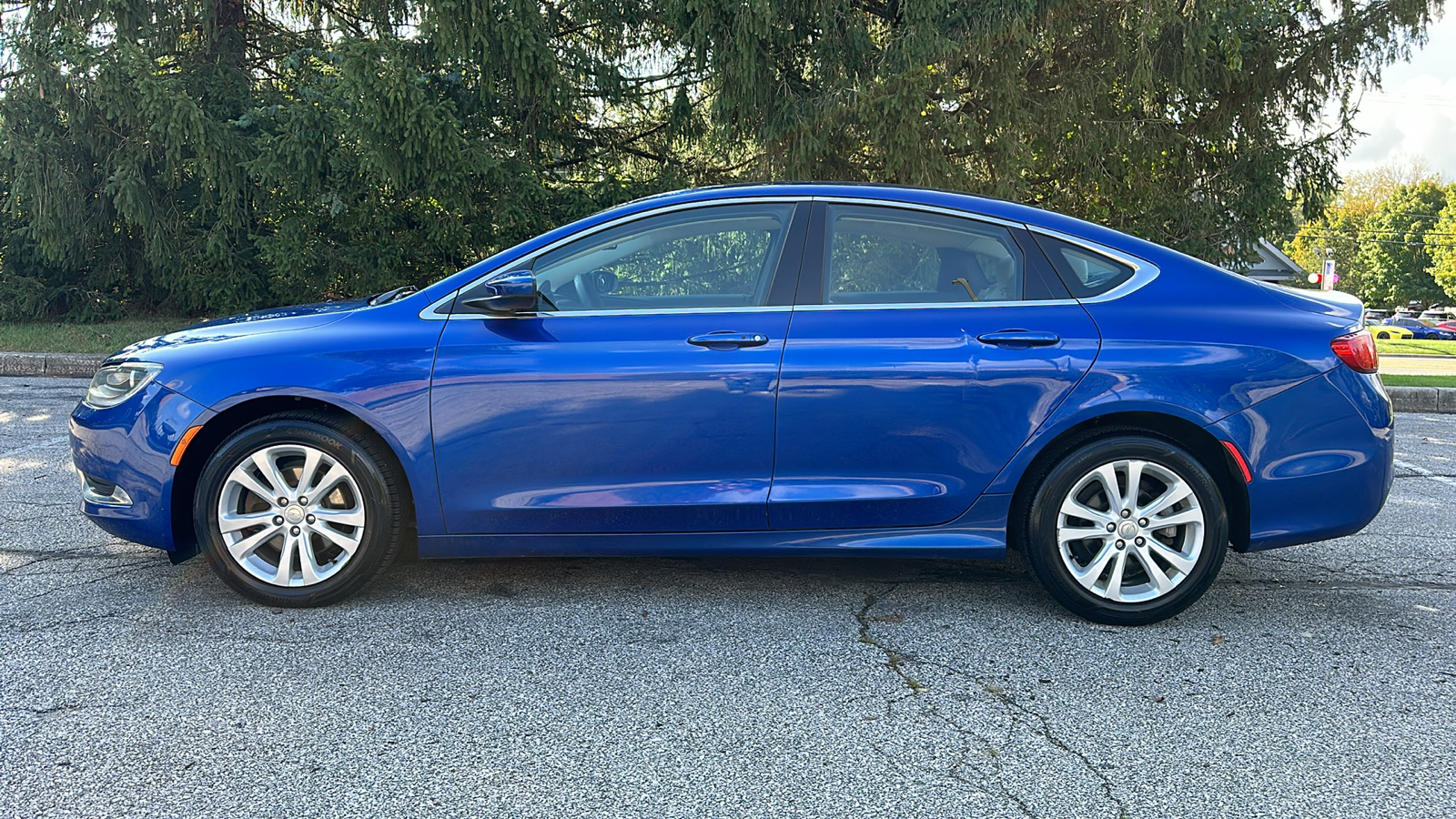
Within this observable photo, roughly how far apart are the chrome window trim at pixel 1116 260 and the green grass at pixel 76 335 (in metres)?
10.6

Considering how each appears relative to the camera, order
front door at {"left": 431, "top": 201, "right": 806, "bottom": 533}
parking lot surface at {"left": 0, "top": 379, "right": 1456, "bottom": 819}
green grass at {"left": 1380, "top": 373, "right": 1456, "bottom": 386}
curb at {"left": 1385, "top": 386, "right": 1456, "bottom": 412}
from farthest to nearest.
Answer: green grass at {"left": 1380, "top": 373, "right": 1456, "bottom": 386} < curb at {"left": 1385, "top": 386, "right": 1456, "bottom": 412} < front door at {"left": 431, "top": 201, "right": 806, "bottom": 533} < parking lot surface at {"left": 0, "top": 379, "right": 1456, "bottom": 819}

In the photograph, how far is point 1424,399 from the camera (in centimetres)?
1130

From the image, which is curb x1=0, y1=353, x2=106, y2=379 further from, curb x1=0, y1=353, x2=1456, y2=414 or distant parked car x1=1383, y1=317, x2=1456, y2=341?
distant parked car x1=1383, y1=317, x2=1456, y2=341

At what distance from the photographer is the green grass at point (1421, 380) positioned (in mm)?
12493

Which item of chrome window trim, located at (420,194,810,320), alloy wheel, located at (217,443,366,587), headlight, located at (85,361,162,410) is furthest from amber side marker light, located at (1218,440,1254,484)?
headlight, located at (85,361,162,410)

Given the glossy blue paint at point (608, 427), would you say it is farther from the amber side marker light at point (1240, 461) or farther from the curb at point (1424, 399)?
the curb at point (1424, 399)

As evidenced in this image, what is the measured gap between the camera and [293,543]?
Result: 3939 millimetres

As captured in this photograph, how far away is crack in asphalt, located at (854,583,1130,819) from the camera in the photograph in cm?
270

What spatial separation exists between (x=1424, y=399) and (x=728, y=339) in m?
10.3

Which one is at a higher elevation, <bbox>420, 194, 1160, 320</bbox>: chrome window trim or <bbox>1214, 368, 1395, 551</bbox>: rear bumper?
<bbox>420, 194, 1160, 320</bbox>: chrome window trim

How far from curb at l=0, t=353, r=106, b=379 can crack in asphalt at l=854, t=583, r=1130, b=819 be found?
10503mm

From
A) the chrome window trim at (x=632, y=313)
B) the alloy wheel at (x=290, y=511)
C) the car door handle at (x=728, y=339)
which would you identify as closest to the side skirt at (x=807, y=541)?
the alloy wheel at (x=290, y=511)

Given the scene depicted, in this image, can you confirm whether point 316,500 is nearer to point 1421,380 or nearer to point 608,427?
point 608,427

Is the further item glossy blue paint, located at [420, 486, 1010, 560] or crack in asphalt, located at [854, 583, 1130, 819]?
glossy blue paint, located at [420, 486, 1010, 560]
